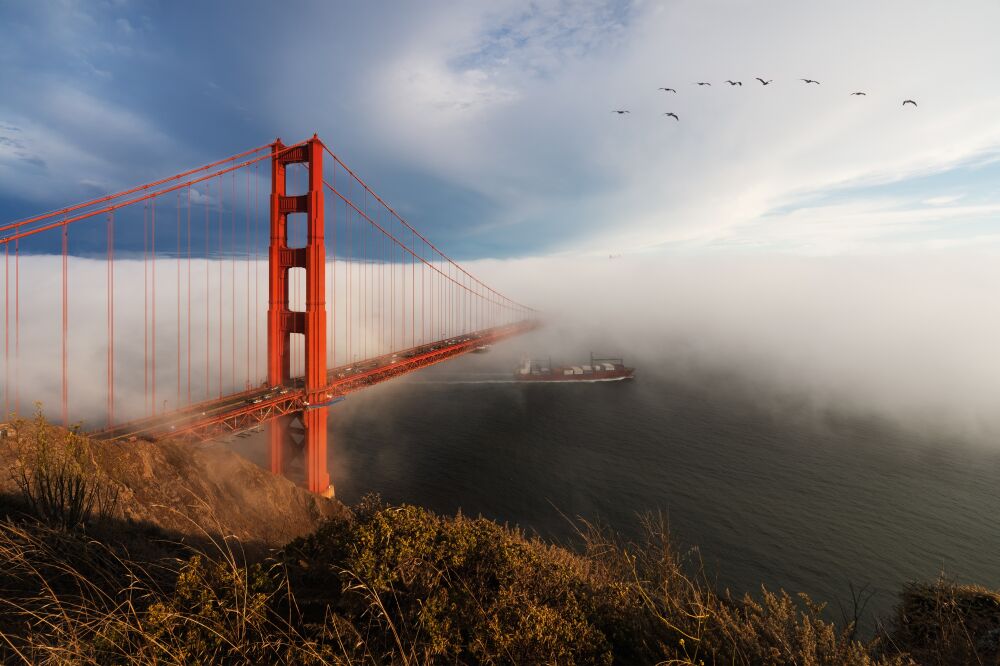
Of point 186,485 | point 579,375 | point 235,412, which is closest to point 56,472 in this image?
point 186,485

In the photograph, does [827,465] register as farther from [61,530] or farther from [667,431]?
[61,530]

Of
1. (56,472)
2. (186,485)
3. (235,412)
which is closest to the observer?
(56,472)

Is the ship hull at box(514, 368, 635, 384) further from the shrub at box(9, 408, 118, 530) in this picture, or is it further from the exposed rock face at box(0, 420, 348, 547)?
the shrub at box(9, 408, 118, 530)

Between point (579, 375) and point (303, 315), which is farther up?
point (303, 315)

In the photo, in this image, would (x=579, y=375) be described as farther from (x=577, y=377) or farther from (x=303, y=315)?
(x=303, y=315)

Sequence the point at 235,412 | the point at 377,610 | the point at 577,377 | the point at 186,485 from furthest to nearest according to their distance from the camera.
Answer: the point at 577,377, the point at 235,412, the point at 186,485, the point at 377,610
